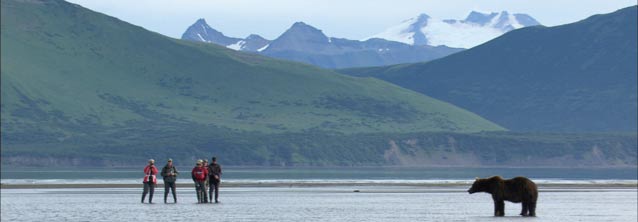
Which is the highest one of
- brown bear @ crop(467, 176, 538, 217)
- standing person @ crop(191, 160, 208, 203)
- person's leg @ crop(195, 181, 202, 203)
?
standing person @ crop(191, 160, 208, 203)

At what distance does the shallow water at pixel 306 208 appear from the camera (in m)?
50.1

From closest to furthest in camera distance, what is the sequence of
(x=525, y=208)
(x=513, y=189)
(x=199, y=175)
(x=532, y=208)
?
(x=513, y=189) < (x=532, y=208) < (x=525, y=208) < (x=199, y=175)

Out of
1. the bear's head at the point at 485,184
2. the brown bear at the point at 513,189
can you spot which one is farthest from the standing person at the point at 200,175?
the brown bear at the point at 513,189

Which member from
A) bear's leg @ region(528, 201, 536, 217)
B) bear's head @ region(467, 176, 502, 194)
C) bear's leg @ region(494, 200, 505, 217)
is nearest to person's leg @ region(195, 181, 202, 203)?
bear's head @ region(467, 176, 502, 194)

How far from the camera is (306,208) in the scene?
58.2 m

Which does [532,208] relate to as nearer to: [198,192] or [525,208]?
[525,208]

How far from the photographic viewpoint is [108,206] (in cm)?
6006

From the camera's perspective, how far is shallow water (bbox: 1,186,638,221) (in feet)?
164

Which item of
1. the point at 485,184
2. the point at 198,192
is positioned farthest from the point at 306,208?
the point at 485,184

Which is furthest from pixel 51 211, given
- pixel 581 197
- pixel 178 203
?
pixel 581 197

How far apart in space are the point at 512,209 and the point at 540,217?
6972 millimetres

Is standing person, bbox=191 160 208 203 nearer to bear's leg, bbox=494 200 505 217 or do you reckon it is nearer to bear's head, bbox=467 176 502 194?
bear's head, bbox=467 176 502 194

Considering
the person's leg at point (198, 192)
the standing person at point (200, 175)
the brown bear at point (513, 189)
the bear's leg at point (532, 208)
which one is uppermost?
the standing person at point (200, 175)

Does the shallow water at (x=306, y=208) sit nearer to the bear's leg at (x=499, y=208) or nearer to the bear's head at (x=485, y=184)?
the bear's leg at (x=499, y=208)
